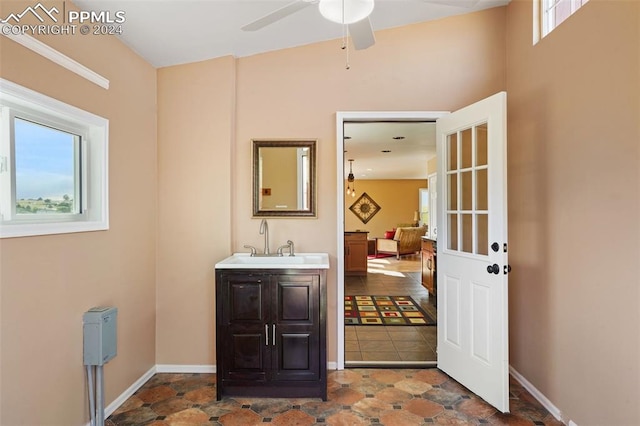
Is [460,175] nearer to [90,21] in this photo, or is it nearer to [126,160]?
[126,160]

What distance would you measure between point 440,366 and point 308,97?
8.48 feet

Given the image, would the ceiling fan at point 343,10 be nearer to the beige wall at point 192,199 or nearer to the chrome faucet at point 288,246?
the beige wall at point 192,199

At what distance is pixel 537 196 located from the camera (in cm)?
238

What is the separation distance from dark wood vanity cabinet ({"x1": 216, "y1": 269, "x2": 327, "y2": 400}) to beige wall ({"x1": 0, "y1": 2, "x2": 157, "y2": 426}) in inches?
28.2

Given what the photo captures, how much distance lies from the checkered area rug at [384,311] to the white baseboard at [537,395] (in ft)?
4.62

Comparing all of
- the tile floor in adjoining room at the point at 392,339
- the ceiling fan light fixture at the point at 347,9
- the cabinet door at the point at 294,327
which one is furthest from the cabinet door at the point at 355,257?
the ceiling fan light fixture at the point at 347,9

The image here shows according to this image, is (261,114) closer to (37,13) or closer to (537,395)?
(37,13)

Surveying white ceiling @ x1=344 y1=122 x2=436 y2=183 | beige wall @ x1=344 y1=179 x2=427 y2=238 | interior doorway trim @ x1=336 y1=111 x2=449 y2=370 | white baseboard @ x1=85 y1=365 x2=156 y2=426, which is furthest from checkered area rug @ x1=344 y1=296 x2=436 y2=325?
beige wall @ x1=344 y1=179 x2=427 y2=238

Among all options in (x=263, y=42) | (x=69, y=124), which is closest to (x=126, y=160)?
(x=69, y=124)

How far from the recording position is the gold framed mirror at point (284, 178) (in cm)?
293

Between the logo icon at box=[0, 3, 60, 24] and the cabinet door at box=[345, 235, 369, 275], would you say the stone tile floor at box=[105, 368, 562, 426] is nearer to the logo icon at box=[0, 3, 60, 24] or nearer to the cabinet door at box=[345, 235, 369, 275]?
the logo icon at box=[0, 3, 60, 24]

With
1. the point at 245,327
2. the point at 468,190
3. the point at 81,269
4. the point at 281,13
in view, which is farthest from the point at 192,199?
the point at 468,190

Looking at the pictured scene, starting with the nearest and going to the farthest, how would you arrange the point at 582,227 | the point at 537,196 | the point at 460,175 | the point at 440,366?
the point at 582,227 → the point at 537,196 → the point at 460,175 → the point at 440,366

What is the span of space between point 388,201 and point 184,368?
10244 millimetres
